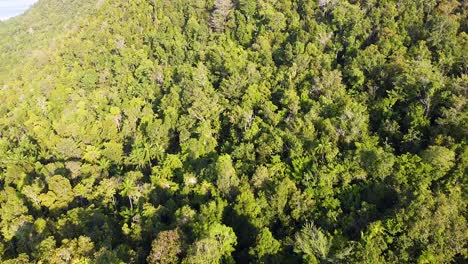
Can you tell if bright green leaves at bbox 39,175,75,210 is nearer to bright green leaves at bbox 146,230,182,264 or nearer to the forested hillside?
the forested hillside

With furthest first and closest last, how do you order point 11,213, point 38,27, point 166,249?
point 38,27 → point 11,213 → point 166,249

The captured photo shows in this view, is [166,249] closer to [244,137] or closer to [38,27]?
[244,137]

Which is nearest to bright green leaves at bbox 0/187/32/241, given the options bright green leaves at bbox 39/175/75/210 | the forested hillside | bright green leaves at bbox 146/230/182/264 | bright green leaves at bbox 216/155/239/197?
the forested hillside

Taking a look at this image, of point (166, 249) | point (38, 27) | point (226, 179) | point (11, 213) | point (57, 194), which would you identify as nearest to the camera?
point (166, 249)

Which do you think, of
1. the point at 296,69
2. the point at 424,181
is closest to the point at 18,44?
the point at 296,69

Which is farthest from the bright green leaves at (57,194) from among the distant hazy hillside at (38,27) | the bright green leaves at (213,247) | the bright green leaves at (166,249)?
the distant hazy hillside at (38,27)

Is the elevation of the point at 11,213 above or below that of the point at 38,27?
above

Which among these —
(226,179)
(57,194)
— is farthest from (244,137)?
(57,194)

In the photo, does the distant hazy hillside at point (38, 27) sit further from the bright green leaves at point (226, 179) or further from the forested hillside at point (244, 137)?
the bright green leaves at point (226, 179)

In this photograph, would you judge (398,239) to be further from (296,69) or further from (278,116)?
(296,69)
